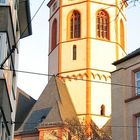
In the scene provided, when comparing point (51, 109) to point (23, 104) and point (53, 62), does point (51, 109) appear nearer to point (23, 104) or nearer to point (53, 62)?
point (53, 62)

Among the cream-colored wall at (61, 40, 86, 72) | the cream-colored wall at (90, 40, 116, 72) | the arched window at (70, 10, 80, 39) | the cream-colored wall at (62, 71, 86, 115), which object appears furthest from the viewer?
the arched window at (70, 10, 80, 39)

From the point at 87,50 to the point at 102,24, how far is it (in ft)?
12.4

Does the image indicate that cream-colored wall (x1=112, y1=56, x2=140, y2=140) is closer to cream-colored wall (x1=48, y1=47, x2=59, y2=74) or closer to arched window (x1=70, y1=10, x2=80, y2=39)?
cream-colored wall (x1=48, y1=47, x2=59, y2=74)

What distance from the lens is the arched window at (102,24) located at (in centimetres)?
5359

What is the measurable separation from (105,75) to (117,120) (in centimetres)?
2595

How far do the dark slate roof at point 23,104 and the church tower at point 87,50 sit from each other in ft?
14.2

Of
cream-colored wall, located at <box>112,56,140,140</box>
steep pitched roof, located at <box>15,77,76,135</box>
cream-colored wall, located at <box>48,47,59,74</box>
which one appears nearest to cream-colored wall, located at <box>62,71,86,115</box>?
steep pitched roof, located at <box>15,77,76,135</box>

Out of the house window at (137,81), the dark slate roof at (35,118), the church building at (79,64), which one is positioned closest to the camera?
the house window at (137,81)

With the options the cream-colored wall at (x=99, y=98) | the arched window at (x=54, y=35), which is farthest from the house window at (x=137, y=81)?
the arched window at (x=54, y=35)

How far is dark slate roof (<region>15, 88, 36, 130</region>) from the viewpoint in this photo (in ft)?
176

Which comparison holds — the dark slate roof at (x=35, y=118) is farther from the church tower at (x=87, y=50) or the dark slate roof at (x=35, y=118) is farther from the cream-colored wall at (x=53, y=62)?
the cream-colored wall at (x=53, y=62)

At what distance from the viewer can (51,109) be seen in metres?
48.1

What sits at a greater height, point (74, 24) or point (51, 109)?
point (74, 24)

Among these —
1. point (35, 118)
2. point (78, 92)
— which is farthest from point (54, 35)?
point (35, 118)
